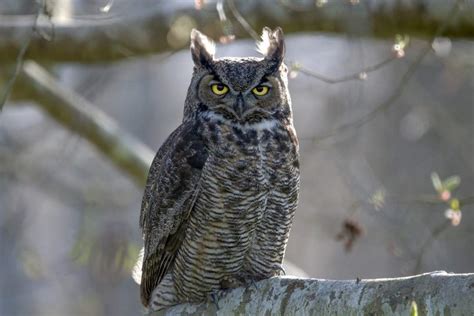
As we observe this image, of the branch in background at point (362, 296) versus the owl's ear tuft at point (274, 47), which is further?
the owl's ear tuft at point (274, 47)

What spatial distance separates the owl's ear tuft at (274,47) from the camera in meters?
4.66

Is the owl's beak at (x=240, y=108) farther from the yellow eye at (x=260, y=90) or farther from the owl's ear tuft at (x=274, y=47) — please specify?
the owl's ear tuft at (x=274, y=47)

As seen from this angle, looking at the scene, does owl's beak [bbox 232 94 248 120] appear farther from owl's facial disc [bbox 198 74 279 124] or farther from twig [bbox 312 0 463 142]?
twig [bbox 312 0 463 142]

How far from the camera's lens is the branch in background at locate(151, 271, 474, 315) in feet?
9.53

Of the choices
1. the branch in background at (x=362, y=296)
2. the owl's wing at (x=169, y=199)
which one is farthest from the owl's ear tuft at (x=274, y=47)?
the branch in background at (x=362, y=296)

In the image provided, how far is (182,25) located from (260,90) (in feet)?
6.51

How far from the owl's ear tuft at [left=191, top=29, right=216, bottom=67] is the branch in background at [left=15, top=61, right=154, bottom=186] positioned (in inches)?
83.0

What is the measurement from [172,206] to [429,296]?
178 cm

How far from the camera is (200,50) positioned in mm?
4742

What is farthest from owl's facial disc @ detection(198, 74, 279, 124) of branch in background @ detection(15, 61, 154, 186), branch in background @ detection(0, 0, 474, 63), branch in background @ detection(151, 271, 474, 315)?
branch in background @ detection(15, 61, 154, 186)

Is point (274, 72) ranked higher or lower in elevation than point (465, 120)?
higher

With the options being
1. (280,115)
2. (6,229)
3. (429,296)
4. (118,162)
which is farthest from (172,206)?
(6,229)

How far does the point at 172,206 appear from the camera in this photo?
4.49 m

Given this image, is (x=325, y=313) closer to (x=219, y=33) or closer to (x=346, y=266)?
(x=219, y=33)
